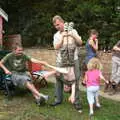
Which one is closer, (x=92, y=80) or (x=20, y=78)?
(x=92, y=80)

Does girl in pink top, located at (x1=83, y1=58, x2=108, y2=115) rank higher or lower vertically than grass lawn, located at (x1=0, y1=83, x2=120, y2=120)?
higher

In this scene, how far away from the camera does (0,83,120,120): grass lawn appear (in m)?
10.3

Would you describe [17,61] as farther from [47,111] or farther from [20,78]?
[47,111]

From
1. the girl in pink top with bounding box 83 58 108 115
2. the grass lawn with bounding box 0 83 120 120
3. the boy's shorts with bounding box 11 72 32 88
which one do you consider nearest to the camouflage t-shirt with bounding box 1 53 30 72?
the boy's shorts with bounding box 11 72 32 88

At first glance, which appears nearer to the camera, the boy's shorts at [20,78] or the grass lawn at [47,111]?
the grass lawn at [47,111]

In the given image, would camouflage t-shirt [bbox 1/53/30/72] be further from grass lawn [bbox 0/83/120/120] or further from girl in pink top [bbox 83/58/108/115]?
girl in pink top [bbox 83/58/108/115]

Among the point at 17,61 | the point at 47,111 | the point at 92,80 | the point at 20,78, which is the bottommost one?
the point at 47,111

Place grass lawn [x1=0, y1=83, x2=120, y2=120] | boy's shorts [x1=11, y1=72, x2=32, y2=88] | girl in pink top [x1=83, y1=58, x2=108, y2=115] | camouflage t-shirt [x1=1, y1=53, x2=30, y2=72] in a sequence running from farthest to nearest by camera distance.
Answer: camouflage t-shirt [x1=1, y1=53, x2=30, y2=72] < boy's shorts [x1=11, y1=72, x2=32, y2=88] < girl in pink top [x1=83, y1=58, x2=108, y2=115] < grass lawn [x1=0, y1=83, x2=120, y2=120]

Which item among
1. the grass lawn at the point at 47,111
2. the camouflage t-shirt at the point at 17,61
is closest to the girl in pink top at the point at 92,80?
the grass lawn at the point at 47,111

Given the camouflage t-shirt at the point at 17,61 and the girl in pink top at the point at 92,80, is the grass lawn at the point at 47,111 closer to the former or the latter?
the girl in pink top at the point at 92,80

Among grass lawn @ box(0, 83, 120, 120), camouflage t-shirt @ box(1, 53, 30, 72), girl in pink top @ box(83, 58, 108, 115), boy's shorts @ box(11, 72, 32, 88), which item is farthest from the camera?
camouflage t-shirt @ box(1, 53, 30, 72)

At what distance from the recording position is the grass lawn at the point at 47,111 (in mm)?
10251

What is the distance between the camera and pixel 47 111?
1074cm

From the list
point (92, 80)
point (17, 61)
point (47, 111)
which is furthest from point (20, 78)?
point (92, 80)
